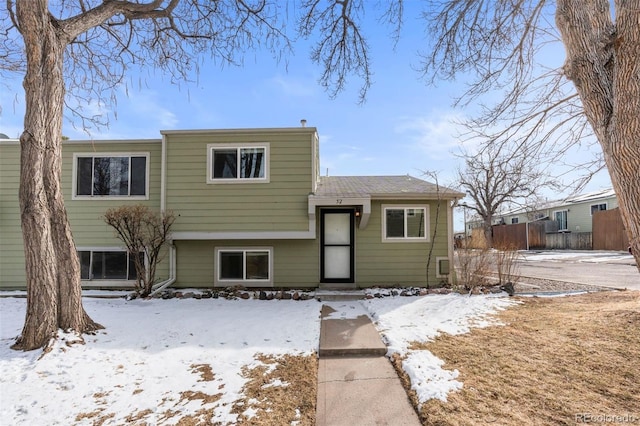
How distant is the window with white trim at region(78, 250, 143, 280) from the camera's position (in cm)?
880

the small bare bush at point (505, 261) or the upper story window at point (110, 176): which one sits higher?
the upper story window at point (110, 176)

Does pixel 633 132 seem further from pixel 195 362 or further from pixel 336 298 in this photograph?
pixel 336 298

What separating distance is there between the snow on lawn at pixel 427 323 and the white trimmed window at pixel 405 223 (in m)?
1.73

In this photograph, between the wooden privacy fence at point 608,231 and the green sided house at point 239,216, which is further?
the wooden privacy fence at point 608,231

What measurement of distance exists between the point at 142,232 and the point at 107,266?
1.76m

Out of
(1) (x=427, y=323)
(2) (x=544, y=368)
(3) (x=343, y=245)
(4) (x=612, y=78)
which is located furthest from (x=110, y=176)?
(4) (x=612, y=78)

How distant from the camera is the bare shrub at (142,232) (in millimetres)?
7637

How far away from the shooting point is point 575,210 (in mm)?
27875

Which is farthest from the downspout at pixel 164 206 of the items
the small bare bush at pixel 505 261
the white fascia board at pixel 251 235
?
the small bare bush at pixel 505 261

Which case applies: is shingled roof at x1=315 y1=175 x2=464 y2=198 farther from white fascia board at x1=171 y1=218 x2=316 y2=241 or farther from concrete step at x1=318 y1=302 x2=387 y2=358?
concrete step at x1=318 y1=302 x2=387 y2=358

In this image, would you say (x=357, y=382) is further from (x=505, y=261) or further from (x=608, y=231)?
(x=608, y=231)

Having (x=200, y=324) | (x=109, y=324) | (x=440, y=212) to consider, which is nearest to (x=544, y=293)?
(x=440, y=212)

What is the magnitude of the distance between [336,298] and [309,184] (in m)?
2.84

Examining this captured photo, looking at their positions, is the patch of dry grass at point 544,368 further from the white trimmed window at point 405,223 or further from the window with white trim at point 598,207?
the window with white trim at point 598,207
